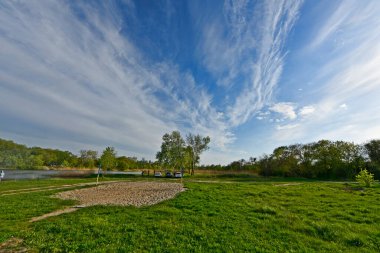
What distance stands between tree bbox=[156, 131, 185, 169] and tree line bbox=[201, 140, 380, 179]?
3143cm

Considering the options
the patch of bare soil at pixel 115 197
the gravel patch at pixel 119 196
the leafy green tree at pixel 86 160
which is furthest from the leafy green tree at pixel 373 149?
the leafy green tree at pixel 86 160

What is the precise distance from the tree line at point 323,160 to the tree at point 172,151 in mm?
31434

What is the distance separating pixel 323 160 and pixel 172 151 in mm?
49711

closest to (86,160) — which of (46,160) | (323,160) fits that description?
(46,160)

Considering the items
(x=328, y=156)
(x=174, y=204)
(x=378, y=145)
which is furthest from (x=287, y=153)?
(x=174, y=204)

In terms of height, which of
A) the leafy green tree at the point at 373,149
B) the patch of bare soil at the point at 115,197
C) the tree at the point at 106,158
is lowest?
the patch of bare soil at the point at 115,197

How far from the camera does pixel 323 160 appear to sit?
6800cm

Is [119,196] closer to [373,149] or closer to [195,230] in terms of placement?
[195,230]

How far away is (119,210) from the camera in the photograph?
12867 millimetres

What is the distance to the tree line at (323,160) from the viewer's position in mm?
62594

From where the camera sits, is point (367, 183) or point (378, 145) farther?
point (378, 145)

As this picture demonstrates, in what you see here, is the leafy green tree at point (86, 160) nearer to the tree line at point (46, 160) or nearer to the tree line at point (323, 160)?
the tree line at point (46, 160)

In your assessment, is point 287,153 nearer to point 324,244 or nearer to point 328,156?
point 328,156

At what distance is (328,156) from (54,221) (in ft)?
251
